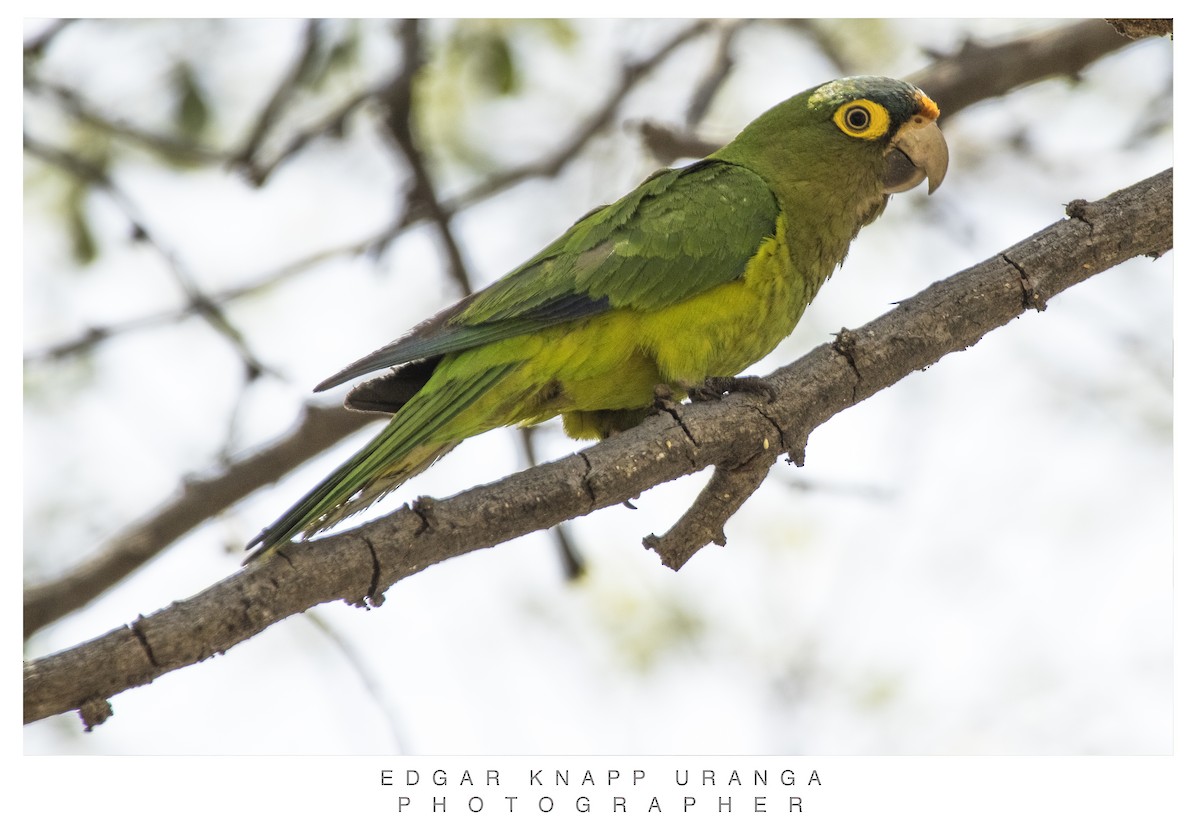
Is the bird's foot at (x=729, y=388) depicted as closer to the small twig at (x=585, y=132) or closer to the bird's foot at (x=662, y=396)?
the bird's foot at (x=662, y=396)

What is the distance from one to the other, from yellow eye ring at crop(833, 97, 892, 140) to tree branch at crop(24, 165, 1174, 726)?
1088mm

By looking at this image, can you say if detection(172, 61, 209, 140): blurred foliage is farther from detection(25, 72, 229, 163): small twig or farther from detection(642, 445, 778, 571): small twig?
detection(642, 445, 778, 571): small twig

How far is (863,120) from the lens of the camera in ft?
13.8

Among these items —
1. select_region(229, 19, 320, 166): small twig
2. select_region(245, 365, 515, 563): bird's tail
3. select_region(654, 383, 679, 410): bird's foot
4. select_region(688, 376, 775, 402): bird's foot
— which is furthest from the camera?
select_region(229, 19, 320, 166): small twig

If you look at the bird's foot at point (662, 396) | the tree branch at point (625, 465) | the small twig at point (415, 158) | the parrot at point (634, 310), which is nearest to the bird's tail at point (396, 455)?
the parrot at point (634, 310)

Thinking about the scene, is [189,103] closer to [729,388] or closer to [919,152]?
[729,388]

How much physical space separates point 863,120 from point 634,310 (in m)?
1.38

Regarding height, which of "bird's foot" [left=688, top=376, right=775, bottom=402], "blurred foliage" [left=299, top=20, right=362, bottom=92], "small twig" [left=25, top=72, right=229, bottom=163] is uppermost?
"blurred foliage" [left=299, top=20, right=362, bottom=92]

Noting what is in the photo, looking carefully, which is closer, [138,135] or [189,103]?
[189,103]

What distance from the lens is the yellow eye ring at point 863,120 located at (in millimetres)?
4184

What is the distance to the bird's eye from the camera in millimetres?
4195

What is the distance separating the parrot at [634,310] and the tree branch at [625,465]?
1.23 ft

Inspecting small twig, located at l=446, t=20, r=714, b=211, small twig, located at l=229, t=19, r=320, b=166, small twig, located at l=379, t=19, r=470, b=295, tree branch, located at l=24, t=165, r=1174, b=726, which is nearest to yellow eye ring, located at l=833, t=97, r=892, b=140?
small twig, located at l=446, t=20, r=714, b=211

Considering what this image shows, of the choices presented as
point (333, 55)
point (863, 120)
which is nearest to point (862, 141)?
point (863, 120)
